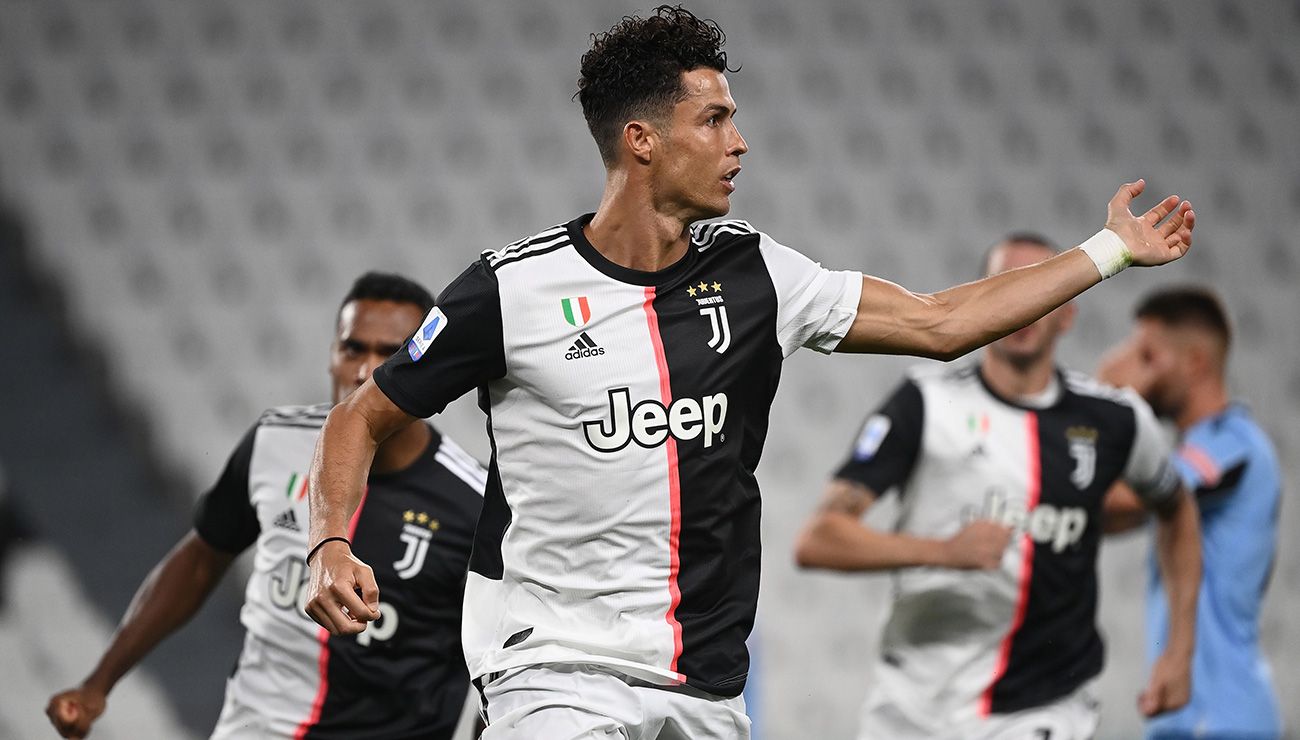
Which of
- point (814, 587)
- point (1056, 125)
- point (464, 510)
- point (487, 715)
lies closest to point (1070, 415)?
point (464, 510)

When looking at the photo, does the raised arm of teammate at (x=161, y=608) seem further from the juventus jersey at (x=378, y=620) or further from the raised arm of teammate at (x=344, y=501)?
the raised arm of teammate at (x=344, y=501)

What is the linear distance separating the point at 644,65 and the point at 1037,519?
2.14m

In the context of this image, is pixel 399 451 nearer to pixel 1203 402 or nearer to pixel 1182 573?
pixel 1182 573

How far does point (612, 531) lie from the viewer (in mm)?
2842

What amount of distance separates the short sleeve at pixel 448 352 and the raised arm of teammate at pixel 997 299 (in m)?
0.72

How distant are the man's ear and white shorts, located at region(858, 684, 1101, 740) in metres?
2.16

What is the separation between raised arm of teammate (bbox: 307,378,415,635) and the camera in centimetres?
253

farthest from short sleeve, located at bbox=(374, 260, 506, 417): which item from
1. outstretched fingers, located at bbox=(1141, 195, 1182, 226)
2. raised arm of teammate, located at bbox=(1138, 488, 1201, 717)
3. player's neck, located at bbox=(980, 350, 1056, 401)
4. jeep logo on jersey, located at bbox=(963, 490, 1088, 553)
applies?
raised arm of teammate, located at bbox=(1138, 488, 1201, 717)

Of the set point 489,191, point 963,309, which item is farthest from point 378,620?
point 489,191

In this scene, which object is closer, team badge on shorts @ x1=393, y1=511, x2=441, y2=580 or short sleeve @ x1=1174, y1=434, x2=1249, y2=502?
team badge on shorts @ x1=393, y1=511, x2=441, y2=580

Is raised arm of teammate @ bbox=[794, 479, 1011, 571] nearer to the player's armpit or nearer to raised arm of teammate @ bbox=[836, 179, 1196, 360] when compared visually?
the player's armpit

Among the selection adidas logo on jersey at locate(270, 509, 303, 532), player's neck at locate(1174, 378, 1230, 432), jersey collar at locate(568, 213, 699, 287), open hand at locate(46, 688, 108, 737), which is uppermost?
jersey collar at locate(568, 213, 699, 287)

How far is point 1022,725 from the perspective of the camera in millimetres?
4266

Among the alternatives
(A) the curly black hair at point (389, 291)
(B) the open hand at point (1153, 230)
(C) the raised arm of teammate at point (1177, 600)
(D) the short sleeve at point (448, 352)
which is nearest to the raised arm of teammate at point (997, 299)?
(B) the open hand at point (1153, 230)
